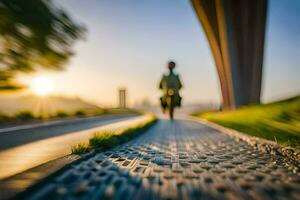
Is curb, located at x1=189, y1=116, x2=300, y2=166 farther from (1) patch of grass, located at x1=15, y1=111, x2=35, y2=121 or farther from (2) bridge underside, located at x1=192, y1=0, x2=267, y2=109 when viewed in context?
(2) bridge underside, located at x1=192, y1=0, x2=267, y2=109

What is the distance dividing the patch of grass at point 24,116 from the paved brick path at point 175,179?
52.5ft

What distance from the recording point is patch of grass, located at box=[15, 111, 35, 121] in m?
21.1

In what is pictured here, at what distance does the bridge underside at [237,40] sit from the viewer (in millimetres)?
31156

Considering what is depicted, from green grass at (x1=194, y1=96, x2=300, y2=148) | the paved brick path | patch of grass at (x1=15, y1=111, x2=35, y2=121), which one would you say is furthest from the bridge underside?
the paved brick path

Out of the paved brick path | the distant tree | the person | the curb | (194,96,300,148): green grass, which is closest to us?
the paved brick path

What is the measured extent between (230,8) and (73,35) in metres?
26.8

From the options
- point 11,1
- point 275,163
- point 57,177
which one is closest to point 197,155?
point 275,163

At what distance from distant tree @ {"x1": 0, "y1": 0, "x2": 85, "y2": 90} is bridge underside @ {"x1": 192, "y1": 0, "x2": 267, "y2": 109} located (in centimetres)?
2562

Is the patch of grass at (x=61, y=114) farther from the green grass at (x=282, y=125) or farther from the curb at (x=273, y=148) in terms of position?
the curb at (x=273, y=148)

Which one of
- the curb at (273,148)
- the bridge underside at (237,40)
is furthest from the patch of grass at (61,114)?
the curb at (273,148)

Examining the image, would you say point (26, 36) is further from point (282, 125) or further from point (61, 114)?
point (61, 114)

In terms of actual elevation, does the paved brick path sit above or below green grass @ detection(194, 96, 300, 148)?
below

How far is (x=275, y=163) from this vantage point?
604 cm

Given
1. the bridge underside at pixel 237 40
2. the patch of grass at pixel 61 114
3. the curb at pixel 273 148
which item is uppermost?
the bridge underside at pixel 237 40
